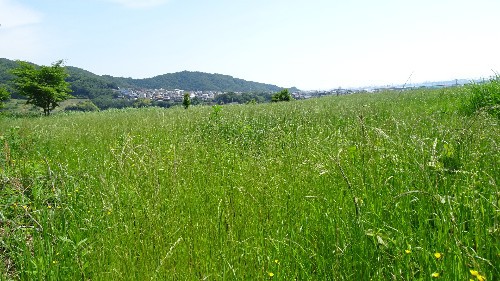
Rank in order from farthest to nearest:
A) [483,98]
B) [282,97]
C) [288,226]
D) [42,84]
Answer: [282,97], [42,84], [483,98], [288,226]

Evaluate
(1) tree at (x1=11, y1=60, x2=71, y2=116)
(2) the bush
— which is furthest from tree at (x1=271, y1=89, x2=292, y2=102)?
(2) the bush

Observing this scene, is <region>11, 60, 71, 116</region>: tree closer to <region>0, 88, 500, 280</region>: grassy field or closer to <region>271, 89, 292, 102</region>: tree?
<region>271, 89, 292, 102</region>: tree

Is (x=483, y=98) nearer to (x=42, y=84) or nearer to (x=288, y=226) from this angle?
(x=288, y=226)

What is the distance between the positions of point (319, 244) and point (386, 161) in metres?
1.25

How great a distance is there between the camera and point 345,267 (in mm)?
1834

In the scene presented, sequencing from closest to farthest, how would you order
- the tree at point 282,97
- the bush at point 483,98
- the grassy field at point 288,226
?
the grassy field at point 288,226 < the bush at point 483,98 < the tree at point 282,97

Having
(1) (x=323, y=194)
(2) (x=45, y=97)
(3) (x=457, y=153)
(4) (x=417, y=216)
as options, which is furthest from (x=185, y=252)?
(2) (x=45, y=97)

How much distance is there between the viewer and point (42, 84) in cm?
3141

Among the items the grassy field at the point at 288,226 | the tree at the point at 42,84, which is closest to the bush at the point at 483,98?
the grassy field at the point at 288,226

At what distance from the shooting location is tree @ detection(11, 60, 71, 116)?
3038cm

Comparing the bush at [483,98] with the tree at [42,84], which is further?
the tree at [42,84]

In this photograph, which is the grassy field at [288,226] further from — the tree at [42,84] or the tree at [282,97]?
the tree at [282,97]

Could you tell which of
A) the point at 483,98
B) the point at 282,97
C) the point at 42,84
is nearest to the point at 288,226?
the point at 483,98

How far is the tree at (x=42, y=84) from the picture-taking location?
1196 inches
